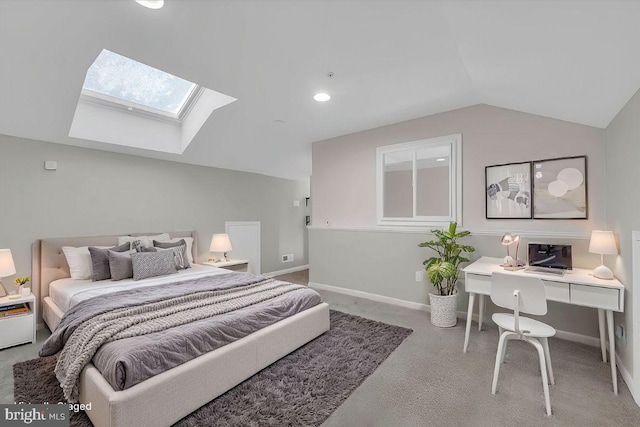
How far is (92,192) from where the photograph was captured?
3.61 metres

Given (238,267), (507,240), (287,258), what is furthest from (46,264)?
(507,240)

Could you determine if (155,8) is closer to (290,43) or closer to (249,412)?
(290,43)

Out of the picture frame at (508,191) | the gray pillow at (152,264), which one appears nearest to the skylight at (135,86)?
the gray pillow at (152,264)

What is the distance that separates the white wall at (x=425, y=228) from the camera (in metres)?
2.71

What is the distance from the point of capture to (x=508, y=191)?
308 cm

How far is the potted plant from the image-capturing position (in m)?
3.06

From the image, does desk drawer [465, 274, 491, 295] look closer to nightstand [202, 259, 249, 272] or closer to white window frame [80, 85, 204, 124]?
nightstand [202, 259, 249, 272]

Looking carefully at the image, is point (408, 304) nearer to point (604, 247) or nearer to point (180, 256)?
point (604, 247)

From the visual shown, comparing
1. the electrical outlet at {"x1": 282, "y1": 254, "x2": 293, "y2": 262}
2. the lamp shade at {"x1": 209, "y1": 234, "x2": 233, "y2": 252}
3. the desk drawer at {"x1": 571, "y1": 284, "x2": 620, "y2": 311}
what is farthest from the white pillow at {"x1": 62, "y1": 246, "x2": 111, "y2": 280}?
the desk drawer at {"x1": 571, "y1": 284, "x2": 620, "y2": 311}

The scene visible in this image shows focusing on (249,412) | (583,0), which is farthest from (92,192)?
(583,0)

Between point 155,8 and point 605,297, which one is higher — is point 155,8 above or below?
above

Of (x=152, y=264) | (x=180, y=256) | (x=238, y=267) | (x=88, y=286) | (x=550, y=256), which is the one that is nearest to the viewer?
(x=550, y=256)

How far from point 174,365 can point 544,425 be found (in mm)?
2227

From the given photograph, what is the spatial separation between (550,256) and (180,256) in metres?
4.12
